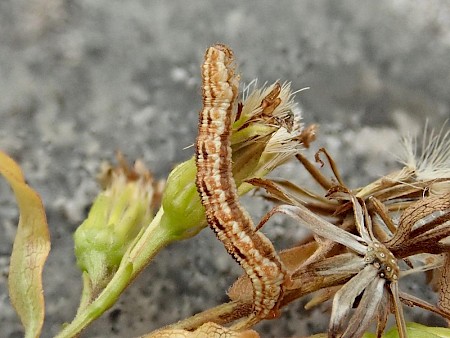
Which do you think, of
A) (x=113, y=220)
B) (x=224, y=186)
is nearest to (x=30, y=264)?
(x=113, y=220)

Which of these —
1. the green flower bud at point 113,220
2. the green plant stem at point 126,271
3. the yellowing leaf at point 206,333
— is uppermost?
the green flower bud at point 113,220

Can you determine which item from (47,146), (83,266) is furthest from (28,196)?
(47,146)

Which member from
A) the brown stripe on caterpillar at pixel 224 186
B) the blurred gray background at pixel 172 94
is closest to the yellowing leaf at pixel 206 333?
the brown stripe on caterpillar at pixel 224 186

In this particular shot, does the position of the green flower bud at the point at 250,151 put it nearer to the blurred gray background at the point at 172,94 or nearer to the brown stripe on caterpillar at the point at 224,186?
the brown stripe on caterpillar at the point at 224,186

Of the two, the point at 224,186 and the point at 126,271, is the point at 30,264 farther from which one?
the point at 224,186

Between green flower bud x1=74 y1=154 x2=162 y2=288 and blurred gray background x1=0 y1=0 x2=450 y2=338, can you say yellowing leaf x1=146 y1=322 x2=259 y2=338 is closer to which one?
green flower bud x1=74 y1=154 x2=162 y2=288

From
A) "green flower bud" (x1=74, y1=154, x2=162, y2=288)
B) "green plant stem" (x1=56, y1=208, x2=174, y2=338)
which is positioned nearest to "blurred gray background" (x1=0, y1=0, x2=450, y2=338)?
"green flower bud" (x1=74, y1=154, x2=162, y2=288)

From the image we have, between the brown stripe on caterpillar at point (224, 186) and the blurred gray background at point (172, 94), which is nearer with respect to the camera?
the brown stripe on caterpillar at point (224, 186)
